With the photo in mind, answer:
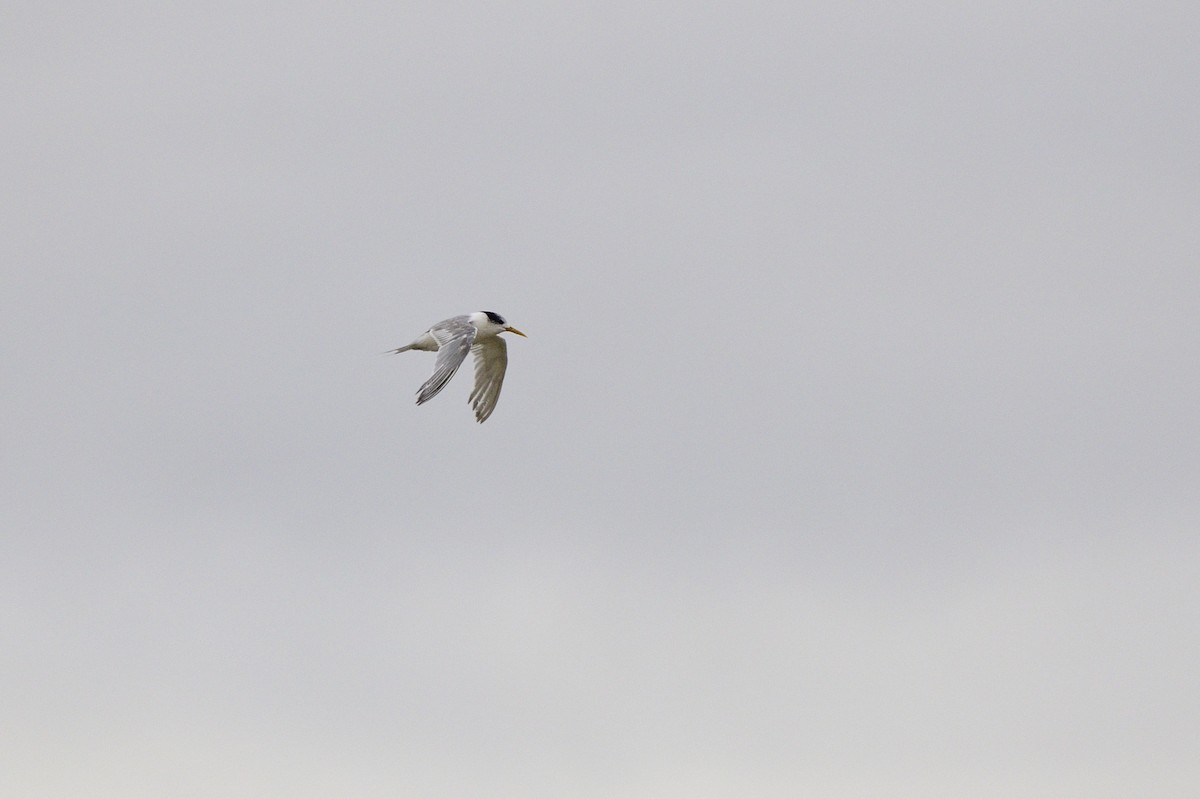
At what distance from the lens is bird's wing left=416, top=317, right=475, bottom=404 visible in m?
38.6

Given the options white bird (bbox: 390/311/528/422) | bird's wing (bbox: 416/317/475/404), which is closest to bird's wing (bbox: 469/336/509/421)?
white bird (bbox: 390/311/528/422)

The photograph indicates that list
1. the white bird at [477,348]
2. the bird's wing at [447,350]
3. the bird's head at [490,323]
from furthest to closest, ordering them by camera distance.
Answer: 1. the bird's head at [490,323]
2. the white bird at [477,348]
3. the bird's wing at [447,350]

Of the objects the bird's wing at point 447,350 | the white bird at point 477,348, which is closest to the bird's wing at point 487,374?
the white bird at point 477,348

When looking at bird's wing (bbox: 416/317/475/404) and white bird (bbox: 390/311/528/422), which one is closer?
bird's wing (bbox: 416/317/475/404)

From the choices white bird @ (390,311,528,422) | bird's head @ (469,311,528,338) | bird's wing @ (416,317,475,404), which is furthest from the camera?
bird's head @ (469,311,528,338)

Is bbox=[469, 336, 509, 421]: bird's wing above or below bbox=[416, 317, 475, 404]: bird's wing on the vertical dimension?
above

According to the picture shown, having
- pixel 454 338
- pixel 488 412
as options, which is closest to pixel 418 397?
pixel 454 338

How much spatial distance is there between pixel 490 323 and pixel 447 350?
510 centimetres

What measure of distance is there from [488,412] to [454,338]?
19.1 ft

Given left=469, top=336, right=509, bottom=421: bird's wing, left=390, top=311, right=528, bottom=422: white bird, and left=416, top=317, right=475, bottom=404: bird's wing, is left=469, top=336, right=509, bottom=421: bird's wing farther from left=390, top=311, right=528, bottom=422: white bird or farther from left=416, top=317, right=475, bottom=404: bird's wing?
left=416, top=317, right=475, bottom=404: bird's wing

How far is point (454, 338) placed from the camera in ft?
142

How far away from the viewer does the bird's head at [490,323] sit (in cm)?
4675

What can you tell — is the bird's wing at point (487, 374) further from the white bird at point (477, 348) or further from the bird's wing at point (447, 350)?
the bird's wing at point (447, 350)

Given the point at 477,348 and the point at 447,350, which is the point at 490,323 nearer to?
the point at 477,348
